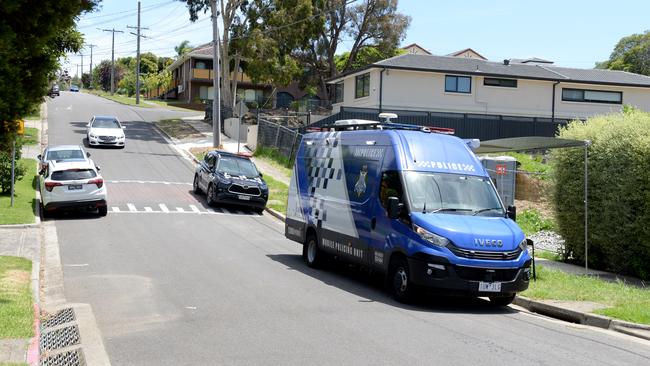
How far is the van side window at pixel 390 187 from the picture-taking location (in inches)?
482

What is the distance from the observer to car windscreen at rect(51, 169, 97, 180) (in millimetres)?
21078

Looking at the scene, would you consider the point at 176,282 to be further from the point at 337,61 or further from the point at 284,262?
the point at 337,61

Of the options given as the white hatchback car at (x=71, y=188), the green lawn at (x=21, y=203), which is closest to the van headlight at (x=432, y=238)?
the green lawn at (x=21, y=203)

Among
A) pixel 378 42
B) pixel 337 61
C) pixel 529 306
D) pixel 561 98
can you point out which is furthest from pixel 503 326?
pixel 337 61

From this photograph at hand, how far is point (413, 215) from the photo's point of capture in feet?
38.3

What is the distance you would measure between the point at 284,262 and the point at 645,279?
732 cm

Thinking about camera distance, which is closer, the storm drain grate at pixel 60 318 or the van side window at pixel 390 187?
the storm drain grate at pixel 60 318

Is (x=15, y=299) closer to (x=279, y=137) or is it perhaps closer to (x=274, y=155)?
(x=274, y=155)

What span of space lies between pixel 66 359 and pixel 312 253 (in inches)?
299

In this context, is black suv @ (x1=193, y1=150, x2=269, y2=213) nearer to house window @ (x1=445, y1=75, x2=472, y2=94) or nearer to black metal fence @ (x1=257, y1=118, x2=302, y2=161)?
black metal fence @ (x1=257, y1=118, x2=302, y2=161)

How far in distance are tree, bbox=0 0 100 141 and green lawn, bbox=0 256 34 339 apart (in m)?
2.27

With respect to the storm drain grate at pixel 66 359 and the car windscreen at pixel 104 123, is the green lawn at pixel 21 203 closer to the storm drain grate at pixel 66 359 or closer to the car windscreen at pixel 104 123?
the car windscreen at pixel 104 123

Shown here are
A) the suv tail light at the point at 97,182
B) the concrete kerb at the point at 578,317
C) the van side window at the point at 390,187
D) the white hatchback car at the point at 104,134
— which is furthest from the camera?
the white hatchback car at the point at 104,134

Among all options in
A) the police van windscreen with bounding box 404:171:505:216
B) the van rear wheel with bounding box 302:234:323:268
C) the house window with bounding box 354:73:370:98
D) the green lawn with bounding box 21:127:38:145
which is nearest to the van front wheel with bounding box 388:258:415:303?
the police van windscreen with bounding box 404:171:505:216
